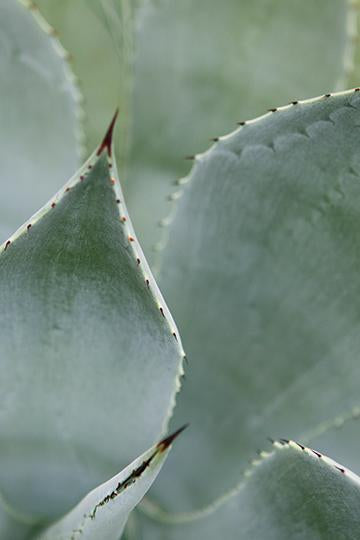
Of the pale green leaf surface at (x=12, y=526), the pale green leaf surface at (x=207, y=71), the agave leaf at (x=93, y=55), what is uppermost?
the agave leaf at (x=93, y=55)

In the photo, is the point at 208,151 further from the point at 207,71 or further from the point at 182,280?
the point at 207,71

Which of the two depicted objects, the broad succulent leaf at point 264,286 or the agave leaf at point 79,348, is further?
the broad succulent leaf at point 264,286

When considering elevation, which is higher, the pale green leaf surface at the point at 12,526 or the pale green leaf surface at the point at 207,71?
the pale green leaf surface at the point at 207,71

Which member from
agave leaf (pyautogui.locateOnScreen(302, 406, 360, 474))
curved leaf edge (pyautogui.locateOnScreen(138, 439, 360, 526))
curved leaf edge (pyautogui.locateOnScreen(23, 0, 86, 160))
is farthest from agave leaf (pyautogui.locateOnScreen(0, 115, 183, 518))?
curved leaf edge (pyautogui.locateOnScreen(23, 0, 86, 160))

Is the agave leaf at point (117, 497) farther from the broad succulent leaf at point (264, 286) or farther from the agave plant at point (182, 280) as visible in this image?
the broad succulent leaf at point (264, 286)

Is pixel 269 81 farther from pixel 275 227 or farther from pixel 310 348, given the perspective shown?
pixel 310 348

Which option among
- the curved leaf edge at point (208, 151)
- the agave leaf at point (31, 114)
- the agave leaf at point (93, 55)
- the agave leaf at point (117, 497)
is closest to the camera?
the agave leaf at point (117, 497)

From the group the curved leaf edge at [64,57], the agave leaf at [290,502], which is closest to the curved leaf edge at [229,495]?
the agave leaf at [290,502]

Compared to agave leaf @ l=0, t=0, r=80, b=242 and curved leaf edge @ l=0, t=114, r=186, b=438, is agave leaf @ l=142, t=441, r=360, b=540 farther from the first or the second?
agave leaf @ l=0, t=0, r=80, b=242

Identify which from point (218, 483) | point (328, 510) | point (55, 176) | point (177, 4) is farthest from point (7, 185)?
point (328, 510)
